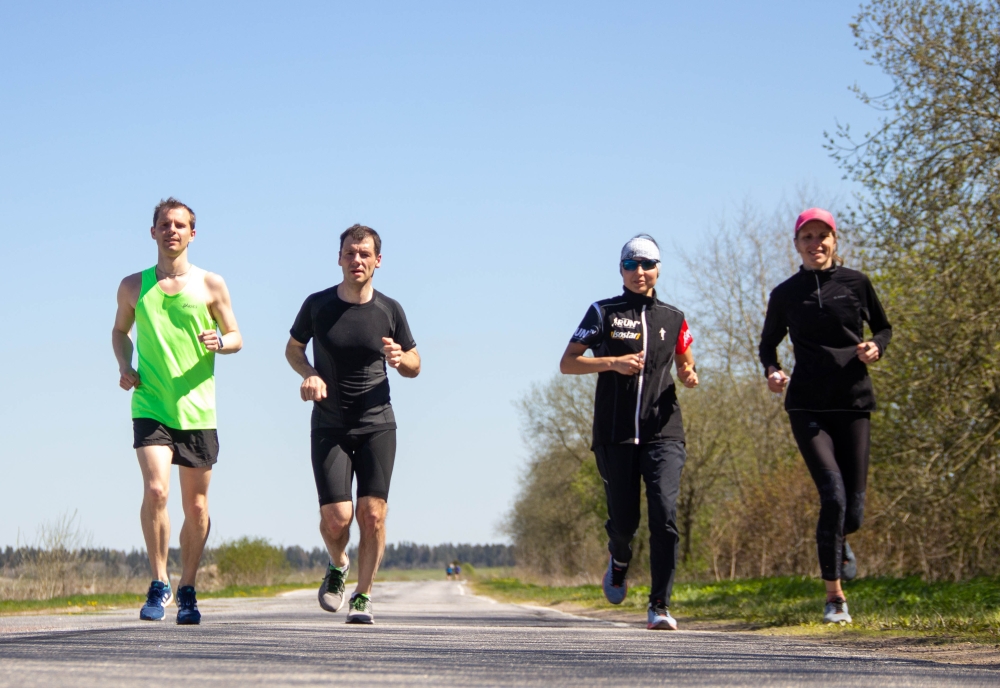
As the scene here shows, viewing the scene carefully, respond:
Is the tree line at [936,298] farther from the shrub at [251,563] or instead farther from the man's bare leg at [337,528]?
the shrub at [251,563]

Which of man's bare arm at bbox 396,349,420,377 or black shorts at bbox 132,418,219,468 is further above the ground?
man's bare arm at bbox 396,349,420,377

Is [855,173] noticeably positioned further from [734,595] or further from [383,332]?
[383,332]

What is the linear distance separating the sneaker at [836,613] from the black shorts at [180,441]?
13.3ft

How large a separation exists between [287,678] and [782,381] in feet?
15.8

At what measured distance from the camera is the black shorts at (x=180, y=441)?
7.36 metres

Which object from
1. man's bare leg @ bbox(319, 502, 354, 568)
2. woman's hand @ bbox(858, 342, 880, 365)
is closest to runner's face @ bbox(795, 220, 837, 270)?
woman's hand @ bbox(858, 342, 880, 365)

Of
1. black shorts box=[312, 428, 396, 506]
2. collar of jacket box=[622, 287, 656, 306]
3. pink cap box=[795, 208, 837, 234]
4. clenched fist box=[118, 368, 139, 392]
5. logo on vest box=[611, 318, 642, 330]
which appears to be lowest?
black shorts box=[312, 428, 396, 506]

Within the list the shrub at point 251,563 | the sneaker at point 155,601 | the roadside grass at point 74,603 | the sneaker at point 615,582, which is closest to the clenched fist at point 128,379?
the sneaker at point 155,601

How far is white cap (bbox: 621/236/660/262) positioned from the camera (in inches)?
312

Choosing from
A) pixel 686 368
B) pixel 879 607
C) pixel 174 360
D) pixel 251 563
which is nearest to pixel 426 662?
pixel 174 360

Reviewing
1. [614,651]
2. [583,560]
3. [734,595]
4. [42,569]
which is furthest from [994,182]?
[583,560]

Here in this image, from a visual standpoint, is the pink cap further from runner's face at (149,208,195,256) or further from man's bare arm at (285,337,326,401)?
runner's face at (149,208,195,256)

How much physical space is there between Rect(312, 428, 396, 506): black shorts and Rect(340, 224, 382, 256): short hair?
1.26m

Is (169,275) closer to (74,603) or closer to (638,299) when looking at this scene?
(638,299)
